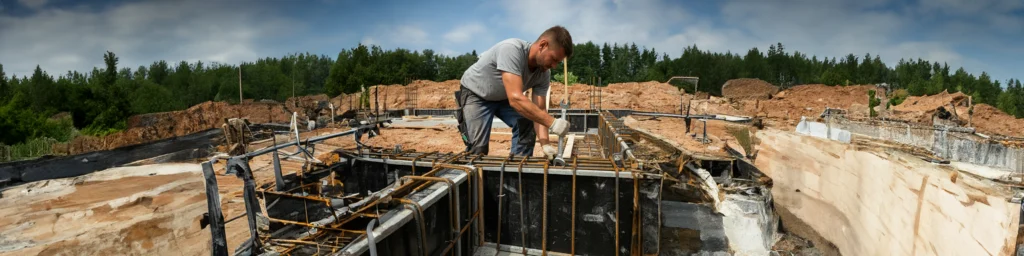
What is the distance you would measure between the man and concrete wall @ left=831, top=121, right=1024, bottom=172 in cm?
399

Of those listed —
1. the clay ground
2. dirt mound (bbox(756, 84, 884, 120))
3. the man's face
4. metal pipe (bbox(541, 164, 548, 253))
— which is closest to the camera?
metal pipe (bbox(541, 164, 548, 253))

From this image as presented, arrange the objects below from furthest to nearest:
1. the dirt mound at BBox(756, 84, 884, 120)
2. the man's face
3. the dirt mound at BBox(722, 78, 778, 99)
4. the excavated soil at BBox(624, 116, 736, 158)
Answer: the dirt mound at BBox(722, 78, 778, 99) < the dirt mound at BBox(756, 84, 884, 120) < the excavated soil at BBox(624, 116, 736, 158) < the man's face

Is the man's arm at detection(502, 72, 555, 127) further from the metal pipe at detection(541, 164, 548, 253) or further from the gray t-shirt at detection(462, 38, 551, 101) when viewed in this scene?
the metal pipe at detection(541, 164, 548, 253)

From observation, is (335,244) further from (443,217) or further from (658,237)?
(658,237)

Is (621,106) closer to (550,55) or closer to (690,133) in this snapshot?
(690,133)

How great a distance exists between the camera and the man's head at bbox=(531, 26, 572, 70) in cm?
329

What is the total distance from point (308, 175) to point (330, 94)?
1859 inches

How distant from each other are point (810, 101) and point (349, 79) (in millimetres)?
40207

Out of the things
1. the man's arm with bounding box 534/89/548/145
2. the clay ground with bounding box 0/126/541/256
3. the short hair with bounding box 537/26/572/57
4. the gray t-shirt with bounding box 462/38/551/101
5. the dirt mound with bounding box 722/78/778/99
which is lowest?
the clay ground with bounding box 0/126/541/256

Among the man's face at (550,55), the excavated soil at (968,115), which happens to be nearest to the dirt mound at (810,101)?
the excavated soil at (968,115)

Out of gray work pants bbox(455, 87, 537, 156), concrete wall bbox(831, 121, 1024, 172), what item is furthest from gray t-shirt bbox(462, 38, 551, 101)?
concrete wall bbox(831, 121, 1024, 172)

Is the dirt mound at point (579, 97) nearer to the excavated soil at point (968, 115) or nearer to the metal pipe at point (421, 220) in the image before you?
the excavated soil at point (968, 115)

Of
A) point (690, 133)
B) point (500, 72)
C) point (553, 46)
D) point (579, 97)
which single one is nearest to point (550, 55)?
point (553, 46)

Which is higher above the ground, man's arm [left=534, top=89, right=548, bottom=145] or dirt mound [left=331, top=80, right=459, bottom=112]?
dirt mound [left=331, top=80, right=459, bottom=112]
